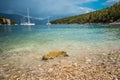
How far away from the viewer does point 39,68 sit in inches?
511

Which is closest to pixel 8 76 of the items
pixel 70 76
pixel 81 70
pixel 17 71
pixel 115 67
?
pixel 17 71

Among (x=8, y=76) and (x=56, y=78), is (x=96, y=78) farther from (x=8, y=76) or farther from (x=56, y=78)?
(x=8, y=76)

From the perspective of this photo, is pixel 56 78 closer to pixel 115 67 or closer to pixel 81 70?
pixel 81 70

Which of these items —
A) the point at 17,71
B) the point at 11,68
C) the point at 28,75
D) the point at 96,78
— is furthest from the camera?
the point at 11,68

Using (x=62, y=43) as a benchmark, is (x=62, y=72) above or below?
above

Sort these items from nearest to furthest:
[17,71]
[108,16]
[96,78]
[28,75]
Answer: [96,78]
[28,75]
[17,71]
[108,16]

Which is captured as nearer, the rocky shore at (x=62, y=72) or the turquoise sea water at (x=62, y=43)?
the rocky shore at (x=62, y=72)

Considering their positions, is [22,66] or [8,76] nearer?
[8,76]

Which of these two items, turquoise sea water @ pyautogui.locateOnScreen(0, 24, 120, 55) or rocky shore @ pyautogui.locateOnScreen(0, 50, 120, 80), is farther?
turquoise sea water @ pyautogui.locateOnScreen(0, 24, 120, 55)

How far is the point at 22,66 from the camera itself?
45.4ft

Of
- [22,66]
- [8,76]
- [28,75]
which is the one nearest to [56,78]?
[28,75]

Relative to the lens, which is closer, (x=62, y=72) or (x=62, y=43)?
(x=62, y=72)

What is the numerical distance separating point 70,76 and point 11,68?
17.9 ft

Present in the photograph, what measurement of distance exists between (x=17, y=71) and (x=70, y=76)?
4347 millimetres
